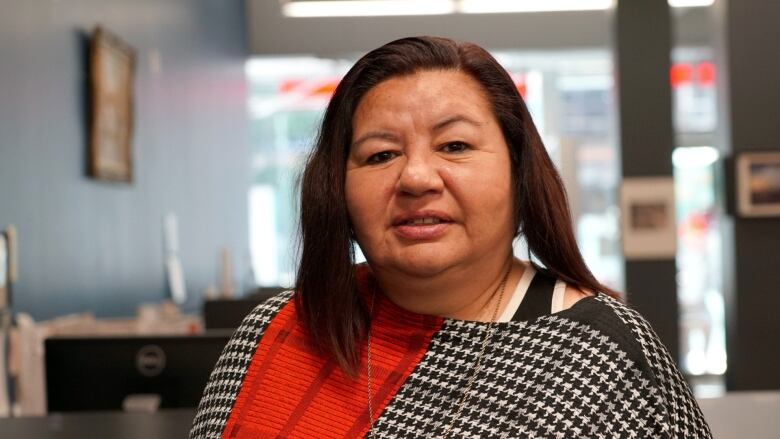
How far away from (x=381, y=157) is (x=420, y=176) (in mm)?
89

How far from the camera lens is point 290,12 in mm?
9914

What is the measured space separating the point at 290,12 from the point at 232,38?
67 cm

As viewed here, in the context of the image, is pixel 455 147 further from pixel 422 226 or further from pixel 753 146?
pixel 753 146

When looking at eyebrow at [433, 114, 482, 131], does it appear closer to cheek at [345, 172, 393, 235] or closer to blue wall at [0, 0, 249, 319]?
cheek at [345, 172, 393, 235]

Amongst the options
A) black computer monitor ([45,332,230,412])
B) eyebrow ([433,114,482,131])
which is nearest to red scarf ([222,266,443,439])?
eyebrow ([433,114,482,131])

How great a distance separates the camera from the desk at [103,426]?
6.78 feet

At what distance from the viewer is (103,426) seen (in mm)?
2146

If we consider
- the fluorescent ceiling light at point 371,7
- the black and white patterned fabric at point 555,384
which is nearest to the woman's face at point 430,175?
the black and white patterned fabric at point 555,384

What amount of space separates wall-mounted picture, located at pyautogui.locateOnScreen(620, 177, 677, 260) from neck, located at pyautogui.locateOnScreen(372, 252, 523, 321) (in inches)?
220

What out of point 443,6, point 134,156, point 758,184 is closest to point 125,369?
point 134,156

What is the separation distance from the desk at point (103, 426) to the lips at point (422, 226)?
3.07ft

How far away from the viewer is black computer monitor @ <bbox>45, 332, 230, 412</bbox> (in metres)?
2.64

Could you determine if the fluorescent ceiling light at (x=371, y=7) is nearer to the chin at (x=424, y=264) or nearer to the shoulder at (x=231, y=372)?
the shoulder at (x=231, y=372)

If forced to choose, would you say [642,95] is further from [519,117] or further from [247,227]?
[519,117]
